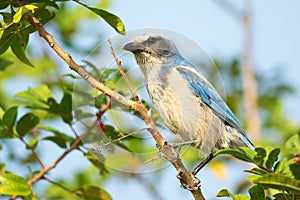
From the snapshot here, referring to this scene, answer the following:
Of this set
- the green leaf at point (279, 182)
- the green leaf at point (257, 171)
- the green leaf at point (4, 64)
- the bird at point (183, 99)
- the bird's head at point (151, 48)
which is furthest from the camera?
the green leaf at point (4, 64)

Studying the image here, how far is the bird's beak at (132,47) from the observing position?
3.51 m

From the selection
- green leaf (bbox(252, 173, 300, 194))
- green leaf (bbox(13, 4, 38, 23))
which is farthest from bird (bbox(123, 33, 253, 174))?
green leaf (bbox(252, 173, 300, 194))

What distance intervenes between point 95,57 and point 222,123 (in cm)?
88

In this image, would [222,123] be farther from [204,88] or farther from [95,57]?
[95,57]

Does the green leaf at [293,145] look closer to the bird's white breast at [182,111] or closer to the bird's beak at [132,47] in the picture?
the bird's white breast at [182,111]

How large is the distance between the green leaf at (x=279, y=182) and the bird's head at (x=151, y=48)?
135 centimetres

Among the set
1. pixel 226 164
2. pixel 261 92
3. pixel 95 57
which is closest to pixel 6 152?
pixel 95 57

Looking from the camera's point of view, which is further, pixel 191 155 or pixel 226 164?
pixel 226 164

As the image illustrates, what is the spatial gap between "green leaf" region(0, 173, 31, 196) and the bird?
886mm

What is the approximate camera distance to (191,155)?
17.9 ft

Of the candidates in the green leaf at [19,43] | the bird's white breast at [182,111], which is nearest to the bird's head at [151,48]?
the bird's white breast at [182,111]

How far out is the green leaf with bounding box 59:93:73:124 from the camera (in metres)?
3.76

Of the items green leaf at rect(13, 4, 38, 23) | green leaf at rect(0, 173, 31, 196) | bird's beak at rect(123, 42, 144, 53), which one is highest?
green leaf at rect(13, 4, 38, 23)

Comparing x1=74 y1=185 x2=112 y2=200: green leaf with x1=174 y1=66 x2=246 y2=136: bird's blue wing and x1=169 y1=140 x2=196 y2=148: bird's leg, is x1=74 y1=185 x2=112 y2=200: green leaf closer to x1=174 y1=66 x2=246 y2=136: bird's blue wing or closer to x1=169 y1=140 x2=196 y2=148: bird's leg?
x1=169 y1=140 x2=196 y2=148: bird's leg
